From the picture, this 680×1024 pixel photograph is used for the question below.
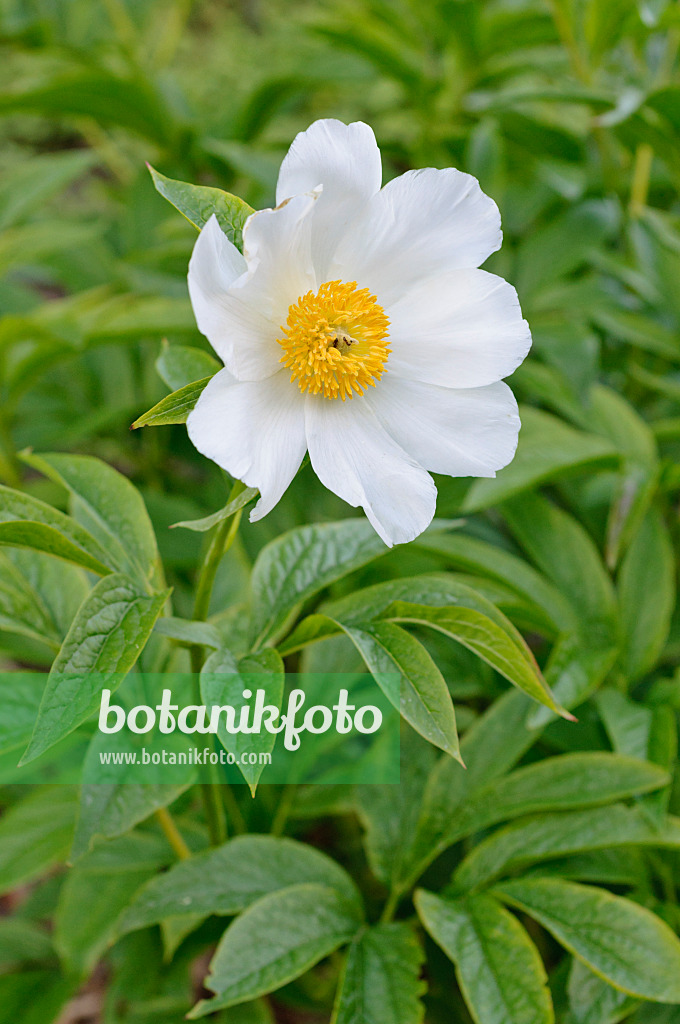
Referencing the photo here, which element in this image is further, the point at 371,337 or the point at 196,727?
the point at 196,727

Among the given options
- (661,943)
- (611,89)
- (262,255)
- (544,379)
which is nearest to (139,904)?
(661,943)

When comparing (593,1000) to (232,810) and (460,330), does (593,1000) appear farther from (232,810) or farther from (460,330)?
(460,330)

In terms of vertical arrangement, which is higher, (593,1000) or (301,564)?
(301,564)

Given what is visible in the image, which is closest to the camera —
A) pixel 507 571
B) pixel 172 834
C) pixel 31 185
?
pixel 172 834

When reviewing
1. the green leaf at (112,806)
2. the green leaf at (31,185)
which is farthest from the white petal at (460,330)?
the green leaf at (31,185)

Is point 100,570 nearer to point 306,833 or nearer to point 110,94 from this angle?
point 306,833

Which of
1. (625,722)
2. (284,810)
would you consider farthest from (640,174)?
(284,810)
